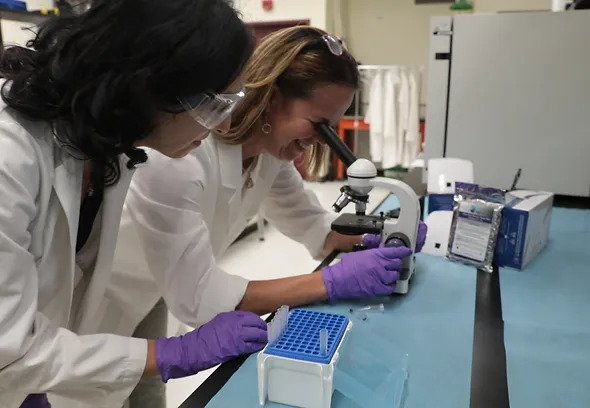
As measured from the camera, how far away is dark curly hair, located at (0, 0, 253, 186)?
76 cm

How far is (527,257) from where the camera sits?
4.77 ft

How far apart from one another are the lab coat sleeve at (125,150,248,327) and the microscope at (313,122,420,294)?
1.06 ft

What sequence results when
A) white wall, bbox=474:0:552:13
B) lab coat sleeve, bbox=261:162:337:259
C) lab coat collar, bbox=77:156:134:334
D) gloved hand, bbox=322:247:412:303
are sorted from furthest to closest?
white wall, bbox=474:0:552:13 → lab coat sleeve, bbox=261:162:337:259 → gloved hand, bbox=322:247:412:303 → lab coat collar, bbox=77:156:134:334

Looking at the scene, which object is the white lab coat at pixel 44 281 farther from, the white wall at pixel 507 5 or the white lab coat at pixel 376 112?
the white wall at pixel 507 5

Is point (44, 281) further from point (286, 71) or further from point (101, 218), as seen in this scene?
point (286, 71)

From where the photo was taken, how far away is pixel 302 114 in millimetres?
1232

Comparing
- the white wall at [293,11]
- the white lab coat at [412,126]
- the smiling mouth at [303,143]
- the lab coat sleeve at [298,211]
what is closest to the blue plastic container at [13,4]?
the lab coat sleeve at [298,211]

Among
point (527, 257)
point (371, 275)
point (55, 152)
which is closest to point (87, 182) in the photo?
point (55, 152)

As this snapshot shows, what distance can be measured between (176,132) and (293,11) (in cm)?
508

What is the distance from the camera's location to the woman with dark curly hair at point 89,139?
760 mm

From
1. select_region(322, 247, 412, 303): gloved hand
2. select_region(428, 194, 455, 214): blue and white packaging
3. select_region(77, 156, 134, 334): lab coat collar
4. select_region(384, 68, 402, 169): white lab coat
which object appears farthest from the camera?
select_region(384, 68, 402, 169): white lab coat

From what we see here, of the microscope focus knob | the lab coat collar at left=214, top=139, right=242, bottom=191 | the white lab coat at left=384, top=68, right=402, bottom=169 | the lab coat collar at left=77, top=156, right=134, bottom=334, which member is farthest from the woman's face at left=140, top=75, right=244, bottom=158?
the white lab coat at left=384, top=68, right=402, bottom=169

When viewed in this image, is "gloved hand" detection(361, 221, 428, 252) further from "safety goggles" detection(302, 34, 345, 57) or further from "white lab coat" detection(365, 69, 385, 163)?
"white lab coat" detection(365, 69, 385, 163)

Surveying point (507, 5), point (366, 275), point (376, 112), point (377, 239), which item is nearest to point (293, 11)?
point (376, 112)
